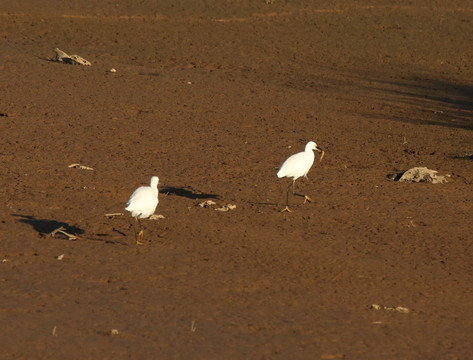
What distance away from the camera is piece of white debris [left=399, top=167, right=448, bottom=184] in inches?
515

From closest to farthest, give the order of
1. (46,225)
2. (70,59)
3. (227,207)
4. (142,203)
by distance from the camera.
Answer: (142,203) → (46,225) → (227,207) → (70,59)

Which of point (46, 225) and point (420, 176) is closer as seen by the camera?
point (46, 225)

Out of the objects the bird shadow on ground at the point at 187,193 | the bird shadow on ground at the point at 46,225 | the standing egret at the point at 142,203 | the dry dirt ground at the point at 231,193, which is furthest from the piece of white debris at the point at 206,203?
the bird shadow on ground at the point at 46,225

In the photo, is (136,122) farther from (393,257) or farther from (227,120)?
(393,257)

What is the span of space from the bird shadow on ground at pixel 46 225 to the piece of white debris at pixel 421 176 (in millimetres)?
5581

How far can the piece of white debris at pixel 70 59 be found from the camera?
21516 millimetres

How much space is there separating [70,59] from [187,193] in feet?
35.2

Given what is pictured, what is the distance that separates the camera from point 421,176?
1312cm

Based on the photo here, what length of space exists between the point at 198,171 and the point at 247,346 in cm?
684

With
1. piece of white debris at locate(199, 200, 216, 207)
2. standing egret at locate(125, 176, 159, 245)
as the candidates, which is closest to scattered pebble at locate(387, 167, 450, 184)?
piece of white debris at locate(199, 200, 216, 207)

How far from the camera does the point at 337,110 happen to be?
1906 centimetres

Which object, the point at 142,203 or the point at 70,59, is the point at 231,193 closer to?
the point at 142,203

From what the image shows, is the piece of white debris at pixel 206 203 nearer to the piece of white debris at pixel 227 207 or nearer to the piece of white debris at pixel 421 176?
the piece of white debris at pixel 227 207

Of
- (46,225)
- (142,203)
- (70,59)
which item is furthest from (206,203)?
(70,59)
